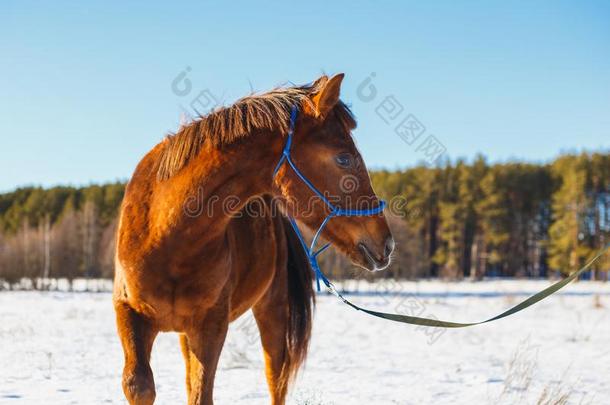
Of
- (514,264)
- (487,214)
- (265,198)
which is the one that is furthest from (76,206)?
(265,198)

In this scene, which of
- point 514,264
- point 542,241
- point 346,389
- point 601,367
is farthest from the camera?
point 514,264

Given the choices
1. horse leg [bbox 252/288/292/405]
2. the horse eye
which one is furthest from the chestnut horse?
horse leg [bbox 252/288/292/405]

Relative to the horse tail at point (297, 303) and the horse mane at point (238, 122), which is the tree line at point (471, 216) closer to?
the horse tail at point (297, 303)

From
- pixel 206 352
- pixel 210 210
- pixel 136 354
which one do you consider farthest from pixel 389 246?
pixel 136 354

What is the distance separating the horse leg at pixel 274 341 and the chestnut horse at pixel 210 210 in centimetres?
135

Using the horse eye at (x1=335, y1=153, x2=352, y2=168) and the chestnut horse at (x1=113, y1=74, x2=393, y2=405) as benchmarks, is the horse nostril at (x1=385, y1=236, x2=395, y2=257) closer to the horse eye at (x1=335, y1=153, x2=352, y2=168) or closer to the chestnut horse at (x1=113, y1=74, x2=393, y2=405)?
the chestnut horse at (x1=113, y1=74, x2=393, y2=405)

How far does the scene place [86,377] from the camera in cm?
686

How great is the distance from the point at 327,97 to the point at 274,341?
2.41 metres

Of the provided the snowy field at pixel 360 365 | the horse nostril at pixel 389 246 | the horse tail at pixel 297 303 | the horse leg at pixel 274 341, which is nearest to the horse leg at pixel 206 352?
the horse nostril at pixel 389 246

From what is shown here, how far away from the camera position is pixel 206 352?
2922mm

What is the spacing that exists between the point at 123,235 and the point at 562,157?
5617cm

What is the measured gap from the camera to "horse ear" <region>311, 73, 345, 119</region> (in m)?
2.62

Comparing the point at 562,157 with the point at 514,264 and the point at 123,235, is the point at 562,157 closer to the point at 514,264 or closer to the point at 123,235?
the point at 514,264

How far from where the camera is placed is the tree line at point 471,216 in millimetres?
38719
